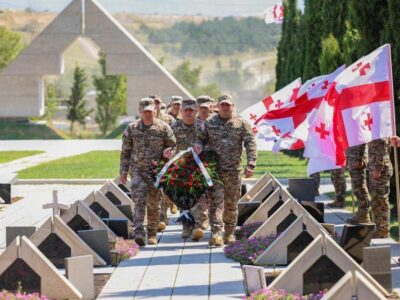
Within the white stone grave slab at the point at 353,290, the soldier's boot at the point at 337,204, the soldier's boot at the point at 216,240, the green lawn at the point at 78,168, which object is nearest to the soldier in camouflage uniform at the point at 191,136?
the soldier's boot at the point at 216,240

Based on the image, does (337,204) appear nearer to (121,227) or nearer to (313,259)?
(121,227)

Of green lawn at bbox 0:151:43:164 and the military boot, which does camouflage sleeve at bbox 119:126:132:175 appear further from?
green lawn at bbox 0:151:43:164

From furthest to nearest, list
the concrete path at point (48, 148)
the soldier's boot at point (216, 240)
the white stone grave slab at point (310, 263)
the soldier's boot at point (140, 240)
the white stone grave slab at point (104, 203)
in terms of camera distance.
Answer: the concrete path at point (48, 148)
the white stone grave slab at point (104, 203)
the soldier's boot at point (140, 240)
the soldier's boot at point (216, 240)
the white stone grave slab at point (310, 263)

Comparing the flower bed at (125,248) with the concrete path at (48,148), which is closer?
the flower bed at (125,248)

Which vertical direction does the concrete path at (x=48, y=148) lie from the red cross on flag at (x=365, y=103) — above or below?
below

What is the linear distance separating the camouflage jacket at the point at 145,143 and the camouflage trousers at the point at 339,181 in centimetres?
565

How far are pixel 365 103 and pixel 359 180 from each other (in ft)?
14.0

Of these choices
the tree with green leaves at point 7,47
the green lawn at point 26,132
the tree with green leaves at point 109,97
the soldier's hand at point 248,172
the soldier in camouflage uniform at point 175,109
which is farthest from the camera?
the tree with green leaves at point 7,47

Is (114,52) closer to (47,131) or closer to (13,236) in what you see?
(47,131)

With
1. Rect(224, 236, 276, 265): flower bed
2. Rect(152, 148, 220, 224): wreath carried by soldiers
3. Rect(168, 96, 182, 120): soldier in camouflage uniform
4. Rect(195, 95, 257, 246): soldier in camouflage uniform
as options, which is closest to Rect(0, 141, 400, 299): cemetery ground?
Rect(224, 236, 276, 265): flower bed

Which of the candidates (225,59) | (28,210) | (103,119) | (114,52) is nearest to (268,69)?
(225,59)

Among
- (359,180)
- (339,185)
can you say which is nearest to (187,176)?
(359,180)

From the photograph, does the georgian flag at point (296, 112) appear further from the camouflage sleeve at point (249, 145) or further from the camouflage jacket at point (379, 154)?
the camouflage sleeve at point (249, 145)

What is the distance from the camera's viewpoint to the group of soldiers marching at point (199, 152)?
16500 millimetres
